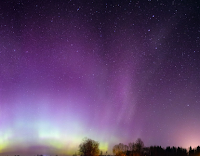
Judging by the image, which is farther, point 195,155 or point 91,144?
point 195,155

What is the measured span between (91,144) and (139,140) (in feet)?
134

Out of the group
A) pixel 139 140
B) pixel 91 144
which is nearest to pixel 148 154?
pixel 139 140

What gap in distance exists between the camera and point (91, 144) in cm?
8344

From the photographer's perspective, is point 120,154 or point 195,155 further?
point 195,155

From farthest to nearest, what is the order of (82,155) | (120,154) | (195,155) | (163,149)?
1. (163,149)
2. (195,155)
3. (120,154)
4. (82,155)

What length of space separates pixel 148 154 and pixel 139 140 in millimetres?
14617

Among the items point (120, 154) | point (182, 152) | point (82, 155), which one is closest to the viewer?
point (82, 155)

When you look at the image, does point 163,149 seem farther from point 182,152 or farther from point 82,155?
point 82,155

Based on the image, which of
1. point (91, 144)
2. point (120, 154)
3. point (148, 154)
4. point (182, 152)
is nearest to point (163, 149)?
point (182, 152)

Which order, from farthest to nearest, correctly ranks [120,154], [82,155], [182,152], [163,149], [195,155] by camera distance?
[163,149] < [182,152] < [195,155] < [120,154] < [82,155]

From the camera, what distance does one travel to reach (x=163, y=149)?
135625 millimetres

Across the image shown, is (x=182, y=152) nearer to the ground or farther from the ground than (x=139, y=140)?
nearer to the ground

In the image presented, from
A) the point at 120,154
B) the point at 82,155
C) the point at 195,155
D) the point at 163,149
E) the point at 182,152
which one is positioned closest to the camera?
the point at 82,155

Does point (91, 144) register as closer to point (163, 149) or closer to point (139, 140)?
point (139, 140)
